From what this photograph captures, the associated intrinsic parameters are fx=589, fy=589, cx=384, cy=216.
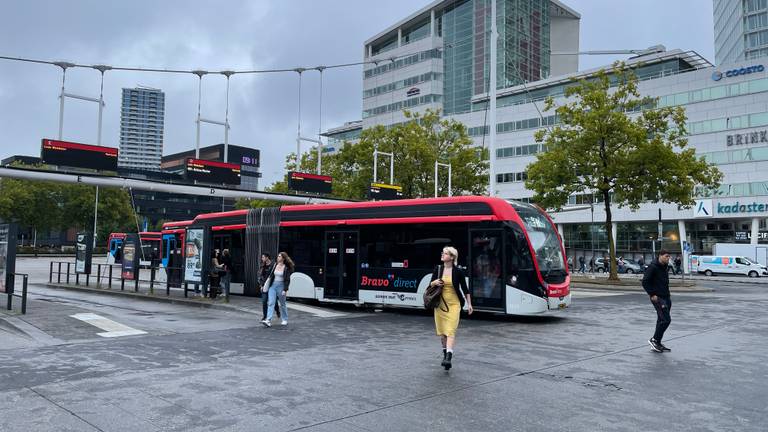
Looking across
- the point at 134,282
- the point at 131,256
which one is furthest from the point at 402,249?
the point at 134,282

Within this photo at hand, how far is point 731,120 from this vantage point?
56938mm

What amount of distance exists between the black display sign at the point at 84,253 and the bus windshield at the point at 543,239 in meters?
18.2

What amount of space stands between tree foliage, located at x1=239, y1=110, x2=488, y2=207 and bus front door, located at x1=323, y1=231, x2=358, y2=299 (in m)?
26.2

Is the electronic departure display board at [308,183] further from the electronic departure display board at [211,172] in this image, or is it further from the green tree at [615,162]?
the green tree at [615,162]

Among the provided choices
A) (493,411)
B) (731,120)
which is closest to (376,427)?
(493,411)

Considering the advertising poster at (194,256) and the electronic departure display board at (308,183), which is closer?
the advertising poster at (194,256)

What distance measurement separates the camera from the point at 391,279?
630 inches

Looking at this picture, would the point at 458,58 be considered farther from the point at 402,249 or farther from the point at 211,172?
the point at 402,249

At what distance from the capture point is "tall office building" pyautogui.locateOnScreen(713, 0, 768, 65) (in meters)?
93.4

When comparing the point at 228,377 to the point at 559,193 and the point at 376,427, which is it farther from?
the point at 559,193

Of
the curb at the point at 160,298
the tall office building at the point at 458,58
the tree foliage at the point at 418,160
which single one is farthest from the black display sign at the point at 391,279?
the tall office building at the point at 458,58

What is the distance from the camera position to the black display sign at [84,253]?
79.7 feet

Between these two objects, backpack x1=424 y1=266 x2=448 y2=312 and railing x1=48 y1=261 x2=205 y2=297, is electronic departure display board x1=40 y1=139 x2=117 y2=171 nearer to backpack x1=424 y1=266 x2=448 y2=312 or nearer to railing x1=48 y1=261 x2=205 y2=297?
railing x1=48 y1=261 x2=205 y2=297

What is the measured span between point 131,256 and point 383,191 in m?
16.8
